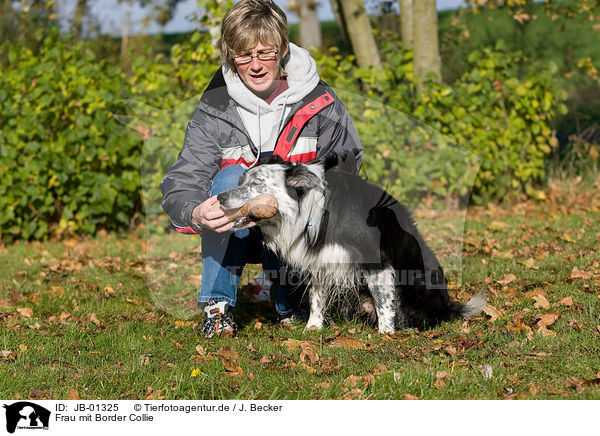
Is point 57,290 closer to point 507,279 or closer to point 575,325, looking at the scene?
point 507,279

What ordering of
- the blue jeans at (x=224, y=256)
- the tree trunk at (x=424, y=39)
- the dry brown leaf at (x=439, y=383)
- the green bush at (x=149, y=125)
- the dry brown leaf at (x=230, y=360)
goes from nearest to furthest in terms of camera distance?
the dry brown leaf at (x=439, y=383) < the dry brown leaf at (x=230, y=360) < the blue jeans at (x=224, y=256) < the green bush at (x=149, y=125) < the tree trunk at (x=424, y=39)

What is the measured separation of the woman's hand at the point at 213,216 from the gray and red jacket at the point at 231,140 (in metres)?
0.20

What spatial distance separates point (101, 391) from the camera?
299 cm

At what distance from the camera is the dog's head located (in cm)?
330

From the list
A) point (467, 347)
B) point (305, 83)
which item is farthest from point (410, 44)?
point (467, 347)

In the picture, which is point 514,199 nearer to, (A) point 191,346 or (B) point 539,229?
(B) point 539,229

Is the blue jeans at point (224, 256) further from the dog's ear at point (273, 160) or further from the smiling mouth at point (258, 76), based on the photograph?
the smiling mouth at point (258, 76)

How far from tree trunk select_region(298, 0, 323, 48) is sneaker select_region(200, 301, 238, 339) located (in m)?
18.1

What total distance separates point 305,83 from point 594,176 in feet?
19.4

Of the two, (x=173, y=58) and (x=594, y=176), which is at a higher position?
(x=173, y=58)

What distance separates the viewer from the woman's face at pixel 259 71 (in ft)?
11.8

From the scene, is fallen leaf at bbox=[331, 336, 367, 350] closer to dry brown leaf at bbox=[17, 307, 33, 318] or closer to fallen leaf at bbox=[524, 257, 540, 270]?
fallen leaf at bbox=[524, 257, 540, 270]

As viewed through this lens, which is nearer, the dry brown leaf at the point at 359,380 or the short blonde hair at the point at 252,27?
the dry brown leaf at the point at 359,380

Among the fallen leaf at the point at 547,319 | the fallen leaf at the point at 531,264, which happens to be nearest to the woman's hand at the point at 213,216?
the fallen leaf at the point at 547,319
